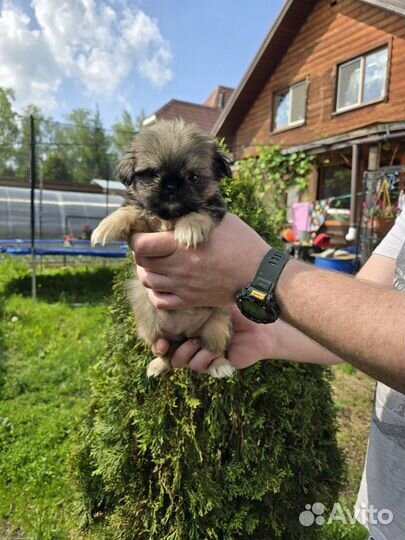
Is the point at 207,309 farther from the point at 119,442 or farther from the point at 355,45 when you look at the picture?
the point at 355,45

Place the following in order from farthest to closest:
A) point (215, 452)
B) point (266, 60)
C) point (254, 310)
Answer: point (266, 60), point (215, 452), point (254, 310)

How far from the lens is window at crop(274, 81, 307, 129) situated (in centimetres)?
1560

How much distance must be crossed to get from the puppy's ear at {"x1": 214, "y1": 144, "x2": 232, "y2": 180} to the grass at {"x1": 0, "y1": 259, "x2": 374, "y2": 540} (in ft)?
6.72

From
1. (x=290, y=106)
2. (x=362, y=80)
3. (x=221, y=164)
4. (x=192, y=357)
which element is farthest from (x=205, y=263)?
Answer: (x=290, y=106)

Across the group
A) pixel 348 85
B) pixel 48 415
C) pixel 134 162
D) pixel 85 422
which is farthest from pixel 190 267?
pixel 348 85

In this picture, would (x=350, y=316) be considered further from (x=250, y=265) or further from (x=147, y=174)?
(x=147, y=174)

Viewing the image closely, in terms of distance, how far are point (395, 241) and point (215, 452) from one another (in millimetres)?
1549

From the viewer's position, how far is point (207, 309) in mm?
2309

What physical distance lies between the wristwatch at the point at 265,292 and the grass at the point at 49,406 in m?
2.08

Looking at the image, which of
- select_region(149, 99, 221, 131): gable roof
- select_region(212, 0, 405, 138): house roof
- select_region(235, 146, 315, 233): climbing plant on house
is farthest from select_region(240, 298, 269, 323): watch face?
select_region(149, 99, 221, 131): gable roof

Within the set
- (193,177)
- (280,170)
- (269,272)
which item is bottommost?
(269,272)

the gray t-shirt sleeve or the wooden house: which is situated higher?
the wooden house

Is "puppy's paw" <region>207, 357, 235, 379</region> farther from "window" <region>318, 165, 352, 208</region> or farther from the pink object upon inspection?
"window" <region>318, 165, 352, 208</region>

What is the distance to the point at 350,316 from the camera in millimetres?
1261
